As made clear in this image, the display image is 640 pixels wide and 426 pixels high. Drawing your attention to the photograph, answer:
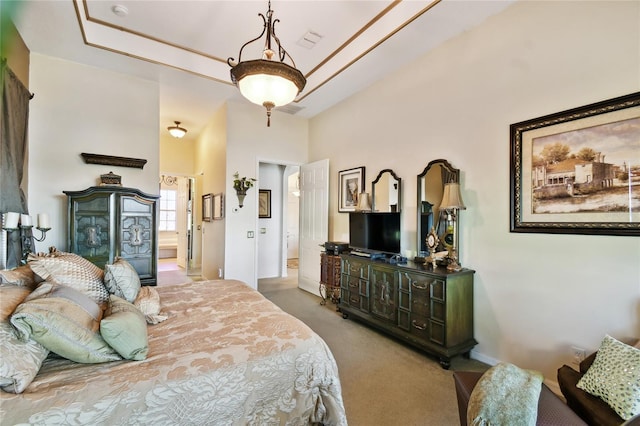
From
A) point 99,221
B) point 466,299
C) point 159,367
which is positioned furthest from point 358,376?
point 99,221

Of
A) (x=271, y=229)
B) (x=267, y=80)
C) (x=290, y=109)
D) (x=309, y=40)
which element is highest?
(x=309, y=40)

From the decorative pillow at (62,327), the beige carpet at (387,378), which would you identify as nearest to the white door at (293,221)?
the beige carpet at (387,378)

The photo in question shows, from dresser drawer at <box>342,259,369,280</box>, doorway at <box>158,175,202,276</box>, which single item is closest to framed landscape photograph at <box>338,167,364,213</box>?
dresser drawer at <box>342,259,369,280</box>

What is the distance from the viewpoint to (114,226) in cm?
343

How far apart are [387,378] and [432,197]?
1.91 meters

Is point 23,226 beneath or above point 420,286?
above

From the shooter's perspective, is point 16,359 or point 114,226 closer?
point 16,359

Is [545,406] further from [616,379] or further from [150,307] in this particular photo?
[150,307]

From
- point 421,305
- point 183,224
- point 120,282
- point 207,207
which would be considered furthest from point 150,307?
point 183,224

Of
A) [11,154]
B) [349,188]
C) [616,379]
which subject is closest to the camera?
[616,379]

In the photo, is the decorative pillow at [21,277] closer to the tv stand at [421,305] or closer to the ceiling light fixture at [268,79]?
the ceiling light fixture at [268,79]

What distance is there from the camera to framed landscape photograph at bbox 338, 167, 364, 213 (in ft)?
14.3

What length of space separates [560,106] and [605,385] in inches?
79.2

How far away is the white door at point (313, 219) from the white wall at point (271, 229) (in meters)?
1.17
